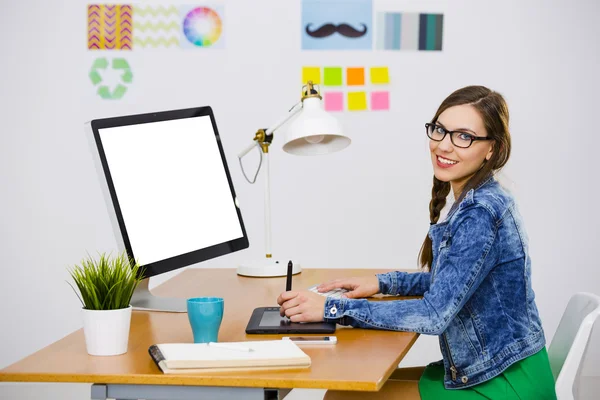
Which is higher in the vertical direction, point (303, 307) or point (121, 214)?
point (121, 214)

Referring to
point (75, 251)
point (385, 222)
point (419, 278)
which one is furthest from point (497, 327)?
point (75, 251)

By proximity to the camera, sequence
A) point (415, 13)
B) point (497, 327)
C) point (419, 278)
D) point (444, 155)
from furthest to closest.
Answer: point (415, 13) < point (419, 278) < point (444, 155) < point (497, 327)

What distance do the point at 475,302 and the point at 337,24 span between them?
92.9 inches

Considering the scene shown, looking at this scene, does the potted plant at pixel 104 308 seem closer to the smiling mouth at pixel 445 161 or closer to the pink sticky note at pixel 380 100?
the smiling mouth at pixel 445 161

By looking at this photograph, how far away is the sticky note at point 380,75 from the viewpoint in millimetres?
3646

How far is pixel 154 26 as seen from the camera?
12.2 ft

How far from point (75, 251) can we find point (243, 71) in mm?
1298

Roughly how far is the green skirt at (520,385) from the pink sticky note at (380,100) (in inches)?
87.3

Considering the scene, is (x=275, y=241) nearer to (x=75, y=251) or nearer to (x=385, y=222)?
(x=385, y=222)

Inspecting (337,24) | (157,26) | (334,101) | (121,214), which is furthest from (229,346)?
(157,26)

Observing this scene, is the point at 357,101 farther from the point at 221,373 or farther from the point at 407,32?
the point at 221,373

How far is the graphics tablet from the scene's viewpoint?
1463 mm

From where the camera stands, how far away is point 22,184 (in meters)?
3.81

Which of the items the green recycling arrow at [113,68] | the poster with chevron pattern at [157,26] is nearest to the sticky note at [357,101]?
the poster with chevron pattern at [157,26]
